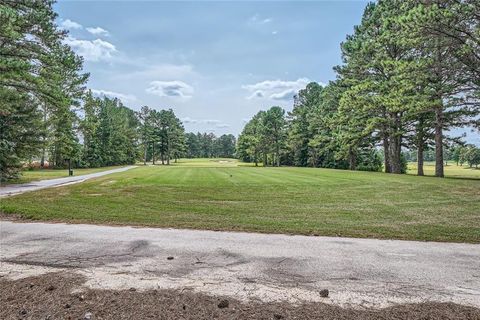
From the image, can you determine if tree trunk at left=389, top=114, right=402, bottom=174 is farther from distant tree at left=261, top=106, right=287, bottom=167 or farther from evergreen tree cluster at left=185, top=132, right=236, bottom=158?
evergreen tree cluster at left=185, top=132, right=236, bottom=158

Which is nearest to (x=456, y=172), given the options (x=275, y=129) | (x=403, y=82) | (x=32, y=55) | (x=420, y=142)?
(x=420, y=142)

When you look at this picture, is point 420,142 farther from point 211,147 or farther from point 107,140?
point 211,147

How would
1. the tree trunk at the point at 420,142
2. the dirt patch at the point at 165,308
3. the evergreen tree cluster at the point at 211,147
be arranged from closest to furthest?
1. the dirt patch at the point at 165,308
2. the tree trunk at the point at 420,142
3. the evergreen tree cluster at the point at 211,147

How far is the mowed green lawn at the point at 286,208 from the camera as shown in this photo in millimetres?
7812

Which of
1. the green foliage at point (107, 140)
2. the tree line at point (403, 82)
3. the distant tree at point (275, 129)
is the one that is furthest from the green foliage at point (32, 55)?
the distant tree at point (275, 129)

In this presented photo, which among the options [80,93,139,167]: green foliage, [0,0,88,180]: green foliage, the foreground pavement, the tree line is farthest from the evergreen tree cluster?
the foreground pavement

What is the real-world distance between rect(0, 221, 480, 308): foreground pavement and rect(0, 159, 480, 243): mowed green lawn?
1.04 metres

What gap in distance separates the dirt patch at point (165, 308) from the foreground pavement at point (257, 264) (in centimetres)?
17

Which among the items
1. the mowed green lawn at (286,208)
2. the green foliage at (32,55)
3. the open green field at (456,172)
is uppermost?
the green foliage at (32,55)

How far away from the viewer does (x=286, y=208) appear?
10.6 metres

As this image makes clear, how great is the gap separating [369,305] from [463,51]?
47.1 ft

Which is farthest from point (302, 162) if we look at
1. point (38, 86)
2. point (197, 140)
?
point (197, 140)

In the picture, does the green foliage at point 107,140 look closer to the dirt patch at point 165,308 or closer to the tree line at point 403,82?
the tree line at point 403,82

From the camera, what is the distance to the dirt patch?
10.8 feet
